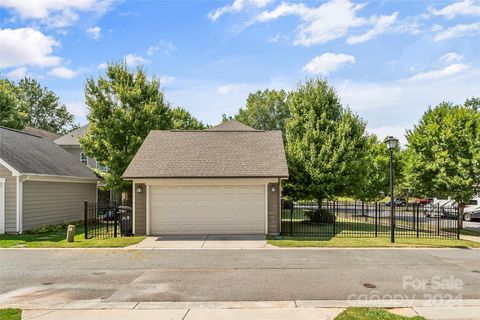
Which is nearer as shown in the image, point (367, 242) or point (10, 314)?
point (10, 314)

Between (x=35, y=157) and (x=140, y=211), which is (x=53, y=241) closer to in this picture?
(x=140, y=211)

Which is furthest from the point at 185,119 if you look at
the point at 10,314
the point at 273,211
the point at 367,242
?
the point at 10,314

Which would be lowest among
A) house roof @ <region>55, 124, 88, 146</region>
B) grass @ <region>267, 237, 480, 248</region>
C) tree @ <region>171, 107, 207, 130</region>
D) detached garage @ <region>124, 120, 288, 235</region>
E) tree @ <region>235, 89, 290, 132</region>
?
grass @ <region>267, 237, 480, 248</region>

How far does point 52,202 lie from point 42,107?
58.3 metres

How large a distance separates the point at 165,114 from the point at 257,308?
21563mm

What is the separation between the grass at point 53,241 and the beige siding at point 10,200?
623 mm

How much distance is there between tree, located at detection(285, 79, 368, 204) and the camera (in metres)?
20.6

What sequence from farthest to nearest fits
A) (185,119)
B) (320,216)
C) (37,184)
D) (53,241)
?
(185,119) < (320,216) < (37,184) < (53,241)

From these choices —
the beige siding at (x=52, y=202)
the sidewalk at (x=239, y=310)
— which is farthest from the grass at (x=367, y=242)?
the beige siding at (x=52, y=202)

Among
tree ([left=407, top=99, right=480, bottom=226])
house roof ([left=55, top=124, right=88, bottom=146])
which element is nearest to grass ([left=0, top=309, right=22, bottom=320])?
tree ([left=407, top=99, right=480, bottom=226])

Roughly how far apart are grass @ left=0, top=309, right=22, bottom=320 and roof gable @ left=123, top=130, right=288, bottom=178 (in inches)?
377

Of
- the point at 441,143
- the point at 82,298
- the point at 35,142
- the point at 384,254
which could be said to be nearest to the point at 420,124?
the point at 441,143

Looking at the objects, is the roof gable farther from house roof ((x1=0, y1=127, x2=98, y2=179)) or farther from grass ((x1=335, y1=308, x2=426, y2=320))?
grass ((x1=335, y1=308, x2=426, y2=320))

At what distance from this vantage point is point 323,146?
67.8ft
